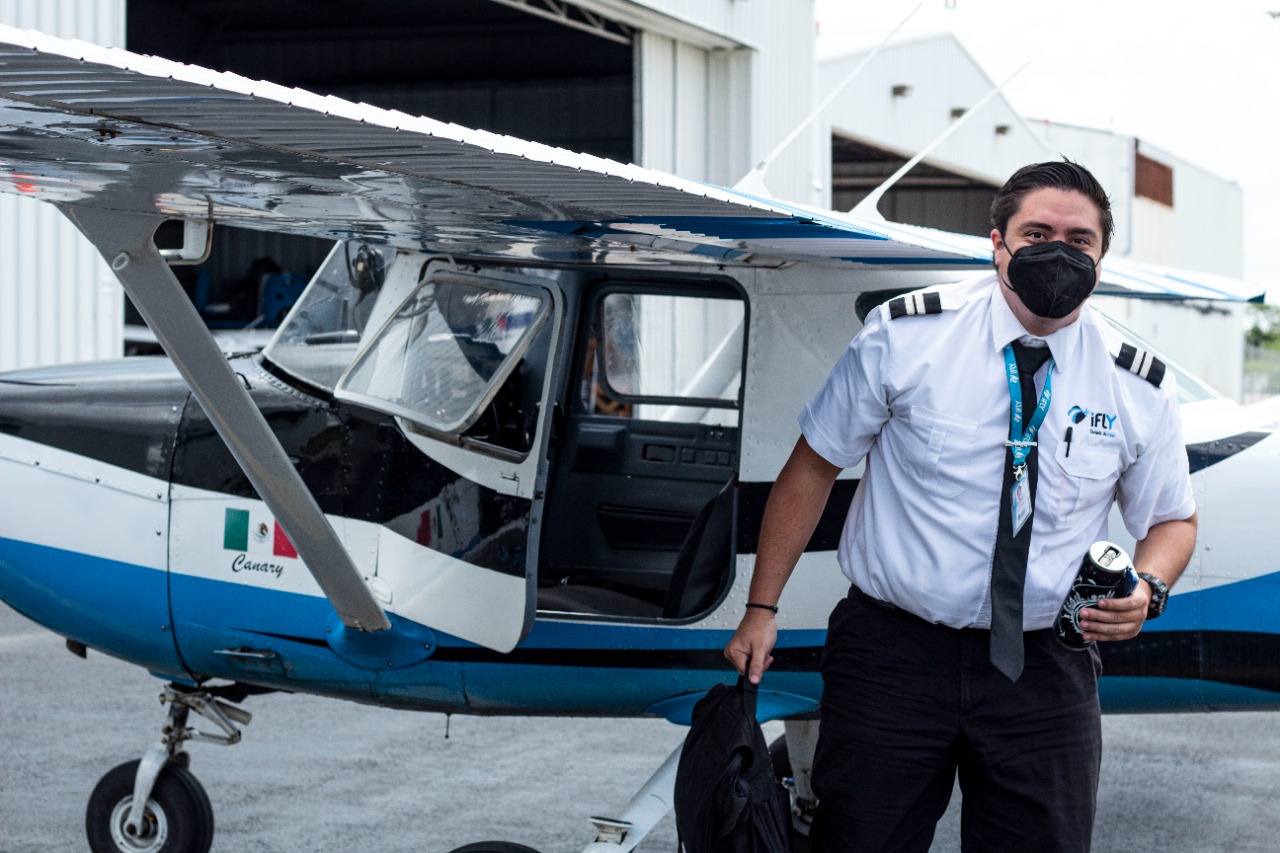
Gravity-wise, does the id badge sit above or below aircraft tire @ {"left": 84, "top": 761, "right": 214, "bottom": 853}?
above

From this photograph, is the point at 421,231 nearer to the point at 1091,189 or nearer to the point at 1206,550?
the point at 1091,189

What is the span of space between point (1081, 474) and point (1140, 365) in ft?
0.93

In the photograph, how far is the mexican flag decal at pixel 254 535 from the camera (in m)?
4.25

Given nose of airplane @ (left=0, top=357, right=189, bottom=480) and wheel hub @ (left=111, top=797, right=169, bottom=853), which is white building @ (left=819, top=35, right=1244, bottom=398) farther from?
wheel hub @ (left=111, top=797, right=169, bottom=853)

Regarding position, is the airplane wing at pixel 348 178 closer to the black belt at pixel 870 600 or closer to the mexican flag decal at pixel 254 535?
the black belt at pixel 870 600

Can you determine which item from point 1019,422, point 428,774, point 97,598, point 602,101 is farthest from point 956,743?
point 602,101

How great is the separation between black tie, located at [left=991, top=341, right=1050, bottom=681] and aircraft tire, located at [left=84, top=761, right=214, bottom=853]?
10.0 ft

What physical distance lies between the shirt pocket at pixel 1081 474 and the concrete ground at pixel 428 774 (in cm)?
276

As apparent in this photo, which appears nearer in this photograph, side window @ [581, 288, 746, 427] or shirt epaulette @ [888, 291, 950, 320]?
shirt epaulette @ [888, 291, 950, 320]

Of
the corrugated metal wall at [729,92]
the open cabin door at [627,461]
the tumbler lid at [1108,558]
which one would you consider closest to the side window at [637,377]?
the open cabin door at [627,461]

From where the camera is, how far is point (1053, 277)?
2.71 m

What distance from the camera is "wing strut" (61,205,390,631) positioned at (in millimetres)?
3133

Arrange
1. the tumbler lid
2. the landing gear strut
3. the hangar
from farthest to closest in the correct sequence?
the hangar < the landing gear strut < the tumbler lid

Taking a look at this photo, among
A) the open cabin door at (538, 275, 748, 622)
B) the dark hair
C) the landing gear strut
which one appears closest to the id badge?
the dark hair
